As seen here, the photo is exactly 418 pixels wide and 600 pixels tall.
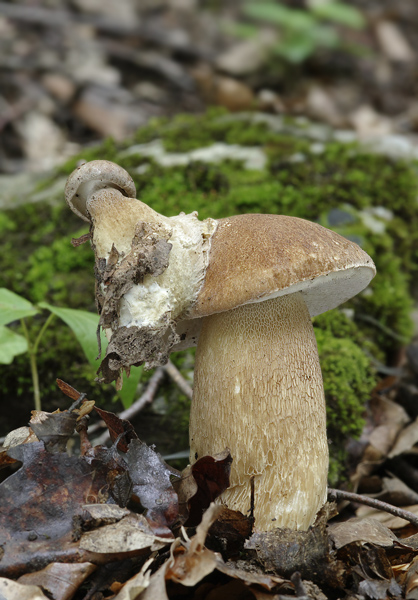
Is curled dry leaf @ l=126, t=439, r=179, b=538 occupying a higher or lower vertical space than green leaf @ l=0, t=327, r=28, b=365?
higher

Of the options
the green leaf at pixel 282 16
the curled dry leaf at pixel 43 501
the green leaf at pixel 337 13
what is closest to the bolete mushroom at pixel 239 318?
the curled dry leaf at pixel 43 501

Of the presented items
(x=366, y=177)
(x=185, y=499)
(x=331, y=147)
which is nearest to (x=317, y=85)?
(x=331, y=147)

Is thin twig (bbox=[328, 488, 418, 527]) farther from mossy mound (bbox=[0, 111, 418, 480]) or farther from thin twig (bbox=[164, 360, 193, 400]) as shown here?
thin twig (bbox=[164, 360, 193, 400])

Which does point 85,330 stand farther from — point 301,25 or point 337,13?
point 337,13

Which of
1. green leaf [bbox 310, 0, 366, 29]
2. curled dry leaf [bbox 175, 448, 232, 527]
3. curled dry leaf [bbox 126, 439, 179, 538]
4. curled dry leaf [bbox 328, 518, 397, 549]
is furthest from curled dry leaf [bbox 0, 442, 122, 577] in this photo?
green leaf [bbox 310, 0, 366, 29]

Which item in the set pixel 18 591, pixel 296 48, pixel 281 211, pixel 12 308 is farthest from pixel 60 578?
pixel 296 48

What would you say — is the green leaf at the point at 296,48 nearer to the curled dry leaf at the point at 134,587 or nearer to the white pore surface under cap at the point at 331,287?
the white pore surface under cap at the point at 331,287
